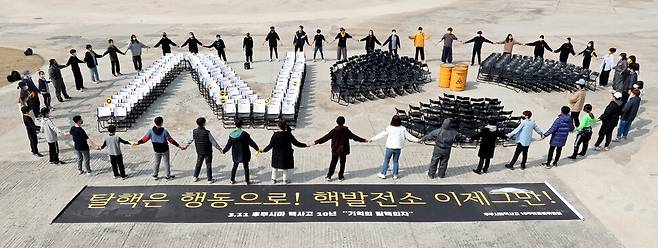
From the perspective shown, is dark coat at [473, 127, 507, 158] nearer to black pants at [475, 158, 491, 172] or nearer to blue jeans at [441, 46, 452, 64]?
black pants at [475, 158, 491, 172]

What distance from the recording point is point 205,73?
54.3 feet

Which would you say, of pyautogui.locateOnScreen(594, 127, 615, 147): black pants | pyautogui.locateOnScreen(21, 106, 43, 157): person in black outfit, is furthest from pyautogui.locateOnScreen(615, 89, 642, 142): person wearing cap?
pyautogui.locateOnScreen(21, 106, 43, 157): person in black outfit

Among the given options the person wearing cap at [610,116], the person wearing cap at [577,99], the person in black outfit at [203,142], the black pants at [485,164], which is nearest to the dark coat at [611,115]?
the person wearing cap at [610,116]

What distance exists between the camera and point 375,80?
16.2m

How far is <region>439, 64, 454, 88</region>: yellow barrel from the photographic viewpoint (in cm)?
1756

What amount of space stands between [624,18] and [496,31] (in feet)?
38.7

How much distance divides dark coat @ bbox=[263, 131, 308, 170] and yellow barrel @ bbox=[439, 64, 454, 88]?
9.49 m

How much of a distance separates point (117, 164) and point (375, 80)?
8.74 metres

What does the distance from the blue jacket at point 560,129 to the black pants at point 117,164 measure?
29.8 ft

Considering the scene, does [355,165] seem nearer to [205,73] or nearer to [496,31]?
[205,73]

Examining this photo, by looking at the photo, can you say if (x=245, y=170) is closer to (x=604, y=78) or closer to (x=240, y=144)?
(x=240, y=144)

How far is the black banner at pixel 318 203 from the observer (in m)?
8.93

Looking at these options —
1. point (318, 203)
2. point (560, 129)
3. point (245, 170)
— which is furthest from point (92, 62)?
point (560, 129)

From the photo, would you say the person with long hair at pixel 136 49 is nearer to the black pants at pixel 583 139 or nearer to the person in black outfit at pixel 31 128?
the person in black outfit at pixel 31 128
